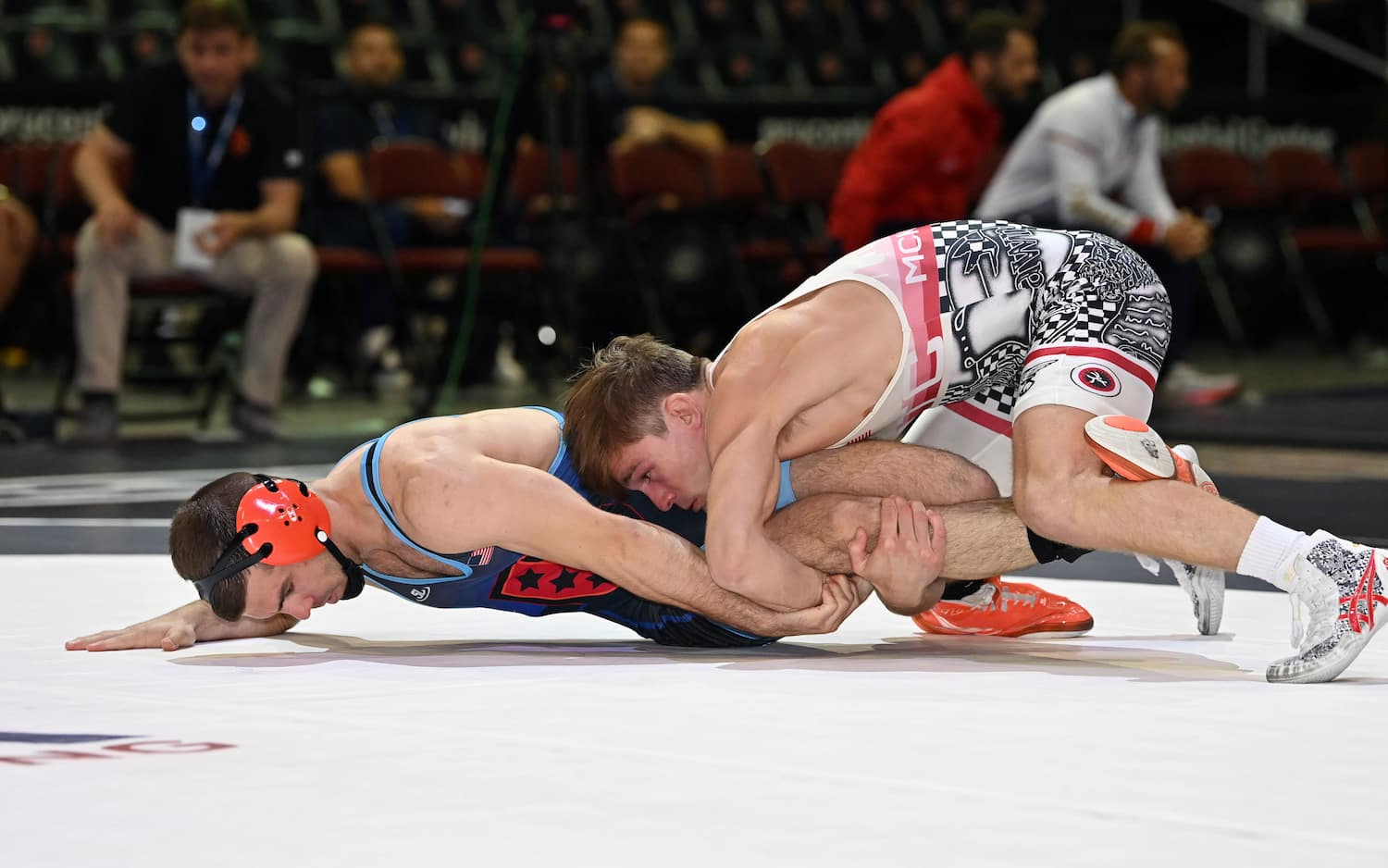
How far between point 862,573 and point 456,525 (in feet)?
1.91

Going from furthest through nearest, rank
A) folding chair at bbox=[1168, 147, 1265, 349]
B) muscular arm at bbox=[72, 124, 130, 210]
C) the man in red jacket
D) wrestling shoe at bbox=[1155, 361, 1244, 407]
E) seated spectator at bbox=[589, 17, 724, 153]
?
folding chair at bbox=[1168, 147, 1265, 349], seated spectator at bbox=[589, 17, 724, 153], wrestling shoe at bbox=[1155, 361, 1244, 407], the man in red jacket, muscular arm at bbox=[72, 124, 130, 210]

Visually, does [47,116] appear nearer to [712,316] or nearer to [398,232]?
[398,232]

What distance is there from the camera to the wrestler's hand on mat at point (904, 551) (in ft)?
9.55

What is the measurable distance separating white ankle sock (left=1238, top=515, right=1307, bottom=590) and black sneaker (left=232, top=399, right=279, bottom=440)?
4372mm

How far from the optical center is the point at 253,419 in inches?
261

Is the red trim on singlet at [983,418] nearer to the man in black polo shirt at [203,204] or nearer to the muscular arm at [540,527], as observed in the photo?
the muscular arm at [540,527]

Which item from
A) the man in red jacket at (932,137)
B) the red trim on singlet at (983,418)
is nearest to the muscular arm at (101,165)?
the man in red jacket at (932,137)

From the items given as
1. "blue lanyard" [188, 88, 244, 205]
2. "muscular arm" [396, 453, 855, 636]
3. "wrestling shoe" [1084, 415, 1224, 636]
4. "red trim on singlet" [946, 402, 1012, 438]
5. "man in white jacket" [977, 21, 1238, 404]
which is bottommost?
"muscular arm" [396, 453, 855, 636]

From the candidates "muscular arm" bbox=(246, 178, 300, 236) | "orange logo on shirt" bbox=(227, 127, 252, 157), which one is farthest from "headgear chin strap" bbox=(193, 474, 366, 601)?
"orange logo on shirt" bbox=(227, 127, 252, 157)

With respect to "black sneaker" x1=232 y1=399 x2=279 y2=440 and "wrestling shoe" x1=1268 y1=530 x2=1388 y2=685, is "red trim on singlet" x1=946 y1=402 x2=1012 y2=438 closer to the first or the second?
"wrestling shoe" x1=1268 y1=530 x2=1388 y2=685

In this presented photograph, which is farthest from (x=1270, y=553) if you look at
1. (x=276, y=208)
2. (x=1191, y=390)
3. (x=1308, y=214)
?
(x=1308, y=214)

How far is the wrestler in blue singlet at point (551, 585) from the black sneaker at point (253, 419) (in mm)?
3634

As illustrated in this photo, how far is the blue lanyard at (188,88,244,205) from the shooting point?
6633mm

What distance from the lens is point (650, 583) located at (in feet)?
9.47
